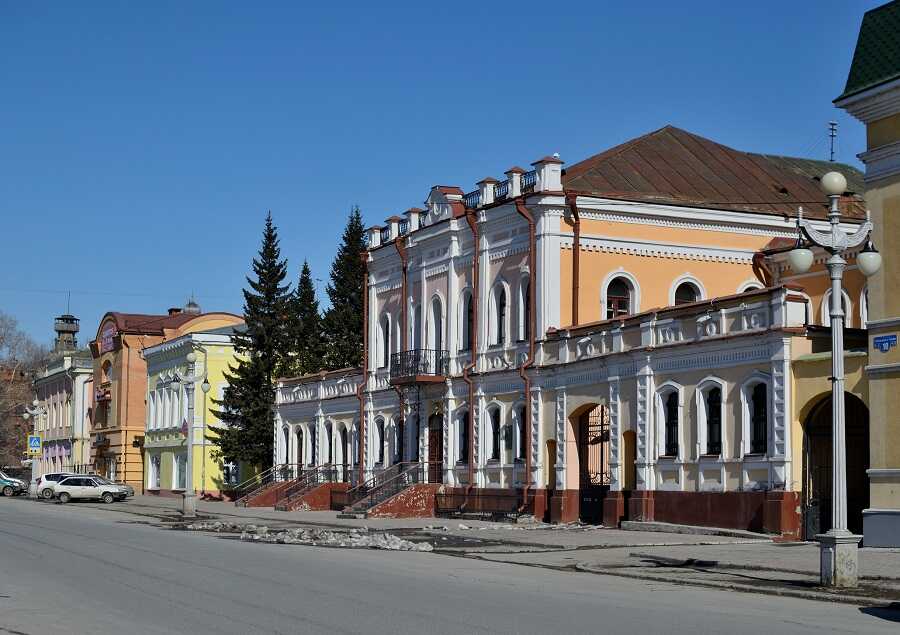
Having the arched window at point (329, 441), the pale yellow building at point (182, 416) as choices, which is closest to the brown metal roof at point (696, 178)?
the arched window at point (329, 441)

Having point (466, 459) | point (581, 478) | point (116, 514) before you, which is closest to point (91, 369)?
point (116, 514)

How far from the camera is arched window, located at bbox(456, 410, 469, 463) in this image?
42.7 meters

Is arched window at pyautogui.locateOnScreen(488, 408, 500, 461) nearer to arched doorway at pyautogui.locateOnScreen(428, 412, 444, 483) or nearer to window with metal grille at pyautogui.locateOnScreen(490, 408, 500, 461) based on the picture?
window with metal grille at pyautogui.locateOnScreen(490, 408, 500, 461)

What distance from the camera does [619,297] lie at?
130ft

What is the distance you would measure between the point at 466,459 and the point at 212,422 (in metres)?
29.3

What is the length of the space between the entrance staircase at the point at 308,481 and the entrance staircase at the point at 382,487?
3619 mm

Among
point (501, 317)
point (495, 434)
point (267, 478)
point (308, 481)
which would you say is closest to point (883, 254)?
point (501, 317)

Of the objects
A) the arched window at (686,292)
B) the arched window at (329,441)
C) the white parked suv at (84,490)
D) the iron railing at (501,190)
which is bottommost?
the white parked suv at (84,490)

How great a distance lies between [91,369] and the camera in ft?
287

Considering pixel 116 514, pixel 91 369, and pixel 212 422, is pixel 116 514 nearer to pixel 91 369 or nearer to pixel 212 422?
pixel 212 422

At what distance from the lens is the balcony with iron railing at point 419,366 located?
43844 mm

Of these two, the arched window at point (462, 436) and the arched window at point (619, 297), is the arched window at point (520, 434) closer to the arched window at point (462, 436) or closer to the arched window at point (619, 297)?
the arched window at point (462, 436)

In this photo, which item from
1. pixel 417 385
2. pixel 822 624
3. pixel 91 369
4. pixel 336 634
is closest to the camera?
pixel 336 634

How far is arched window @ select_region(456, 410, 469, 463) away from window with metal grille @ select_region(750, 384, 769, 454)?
1485 cm
